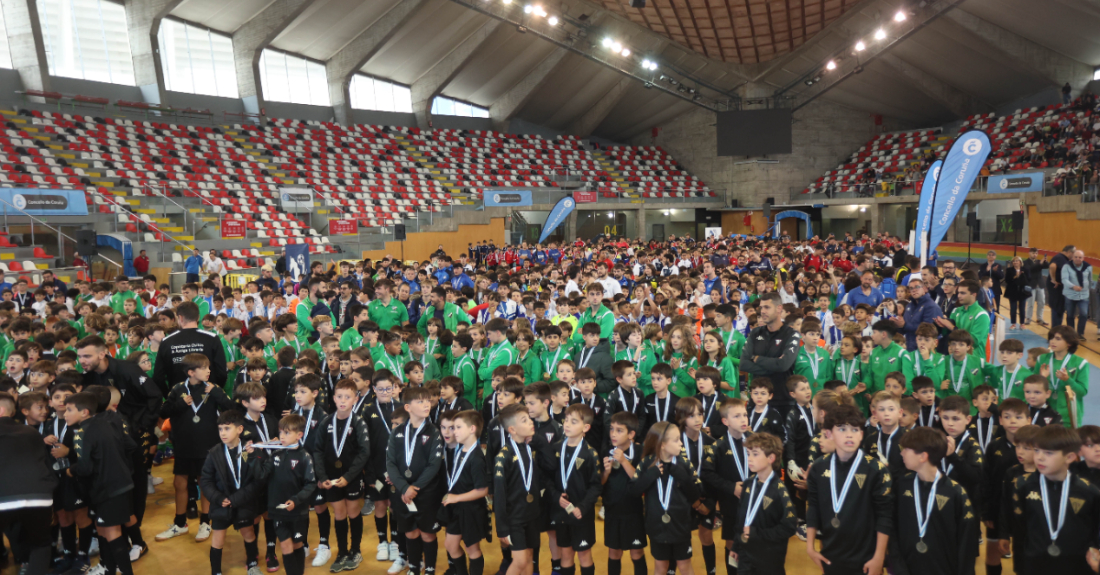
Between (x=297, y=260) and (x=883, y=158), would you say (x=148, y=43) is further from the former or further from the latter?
(x=883, y=158)

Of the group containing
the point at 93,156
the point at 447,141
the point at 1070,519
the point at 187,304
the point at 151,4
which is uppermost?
the point at 151,4

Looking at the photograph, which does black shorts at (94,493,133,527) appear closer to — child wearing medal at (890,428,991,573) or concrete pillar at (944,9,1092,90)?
child wearing medal at (890,428,991,573)

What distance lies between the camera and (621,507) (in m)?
4.75

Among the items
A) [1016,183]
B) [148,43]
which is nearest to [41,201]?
[148,43]

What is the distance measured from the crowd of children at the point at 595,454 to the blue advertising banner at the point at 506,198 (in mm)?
22328

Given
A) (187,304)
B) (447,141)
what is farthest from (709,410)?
(447,141)

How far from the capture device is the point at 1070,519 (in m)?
3.85

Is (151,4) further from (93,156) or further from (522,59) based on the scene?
(522,59)

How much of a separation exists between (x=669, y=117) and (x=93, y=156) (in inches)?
1166

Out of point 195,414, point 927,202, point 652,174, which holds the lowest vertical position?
point 195,414

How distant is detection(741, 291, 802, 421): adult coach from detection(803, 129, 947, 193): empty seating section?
96.3 ft

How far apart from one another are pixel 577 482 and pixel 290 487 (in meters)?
2.18

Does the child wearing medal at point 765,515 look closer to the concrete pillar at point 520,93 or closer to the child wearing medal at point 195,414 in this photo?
the child wearing medal at point 195,414

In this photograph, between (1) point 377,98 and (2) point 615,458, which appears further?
(1) point 377,98
